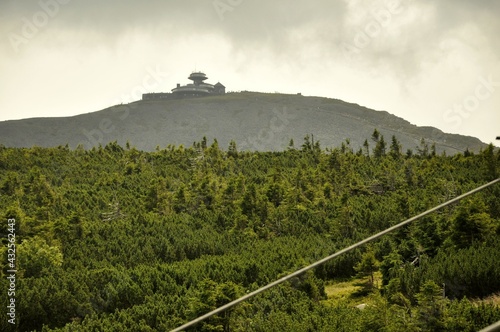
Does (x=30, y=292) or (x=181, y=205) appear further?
(x=181, y=205)

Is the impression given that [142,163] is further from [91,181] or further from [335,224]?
[335,224]

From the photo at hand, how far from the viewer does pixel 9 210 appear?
112 feet

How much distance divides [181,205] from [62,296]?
20.8 metres

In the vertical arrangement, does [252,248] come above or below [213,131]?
below

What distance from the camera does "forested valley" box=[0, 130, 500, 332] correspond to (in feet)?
68.7

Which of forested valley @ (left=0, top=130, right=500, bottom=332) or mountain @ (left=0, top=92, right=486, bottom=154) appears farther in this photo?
mountain @ (left=0, top=92, right=486, bottom=154)

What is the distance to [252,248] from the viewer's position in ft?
113

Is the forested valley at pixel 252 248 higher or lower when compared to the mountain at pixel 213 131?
lower

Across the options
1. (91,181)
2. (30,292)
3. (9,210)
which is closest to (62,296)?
(30,292)

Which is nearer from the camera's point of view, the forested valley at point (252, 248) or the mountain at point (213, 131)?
the forested valley at point (252, 248)

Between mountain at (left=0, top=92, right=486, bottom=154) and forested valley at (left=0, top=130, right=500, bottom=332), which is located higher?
mountain at (left=0, top=92, right=486, bottom=154)

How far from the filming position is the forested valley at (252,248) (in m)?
20.9

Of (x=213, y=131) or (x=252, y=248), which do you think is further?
(x=213, y=131)

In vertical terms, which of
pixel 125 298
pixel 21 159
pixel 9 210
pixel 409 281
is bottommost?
pixel 125 298
